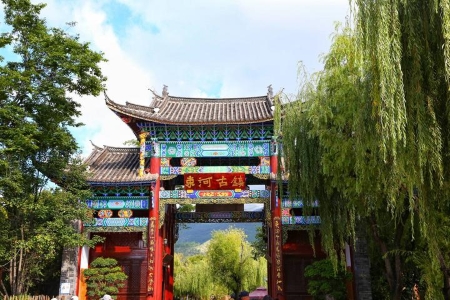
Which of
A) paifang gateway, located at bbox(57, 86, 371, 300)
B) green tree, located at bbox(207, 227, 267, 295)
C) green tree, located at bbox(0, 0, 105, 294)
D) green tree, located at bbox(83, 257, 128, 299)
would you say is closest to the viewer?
green tree, located at bbox(0, 0, 105, 294)

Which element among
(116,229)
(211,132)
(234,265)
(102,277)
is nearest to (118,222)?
(116,229)

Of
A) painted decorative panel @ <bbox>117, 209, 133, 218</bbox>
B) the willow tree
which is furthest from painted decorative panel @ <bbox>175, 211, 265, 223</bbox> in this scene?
the willow tree

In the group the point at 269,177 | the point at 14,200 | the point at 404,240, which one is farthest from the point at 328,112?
the point at 14,200

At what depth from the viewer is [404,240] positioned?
1032 cm

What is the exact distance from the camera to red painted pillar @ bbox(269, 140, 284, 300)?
41.5 feet

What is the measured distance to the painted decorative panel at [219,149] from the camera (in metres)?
13.6

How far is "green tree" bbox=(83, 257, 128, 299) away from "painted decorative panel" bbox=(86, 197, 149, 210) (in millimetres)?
1577

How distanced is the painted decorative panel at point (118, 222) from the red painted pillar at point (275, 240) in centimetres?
384

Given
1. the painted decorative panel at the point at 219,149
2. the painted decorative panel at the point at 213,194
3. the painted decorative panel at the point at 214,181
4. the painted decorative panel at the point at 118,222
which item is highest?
the painted decorative panel at the point at 219,149

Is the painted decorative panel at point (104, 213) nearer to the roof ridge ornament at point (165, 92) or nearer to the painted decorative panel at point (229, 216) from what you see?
the painted decorative panel at point (229, 216)

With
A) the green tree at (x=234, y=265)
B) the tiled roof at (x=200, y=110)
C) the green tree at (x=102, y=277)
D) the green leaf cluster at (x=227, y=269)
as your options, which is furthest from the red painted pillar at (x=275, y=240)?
the green leaf cluster at (x=227, y=269)

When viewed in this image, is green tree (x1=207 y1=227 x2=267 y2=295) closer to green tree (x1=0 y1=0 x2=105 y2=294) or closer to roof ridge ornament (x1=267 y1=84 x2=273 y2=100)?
roof ridge ornament (x1=267 y1=84 x2=273 y2=100)

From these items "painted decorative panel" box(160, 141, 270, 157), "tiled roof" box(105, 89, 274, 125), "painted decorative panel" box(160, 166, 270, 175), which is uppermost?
"tiled roof" box(105, 89, 274, 125)

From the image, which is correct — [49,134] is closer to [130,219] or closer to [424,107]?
[130,219]
